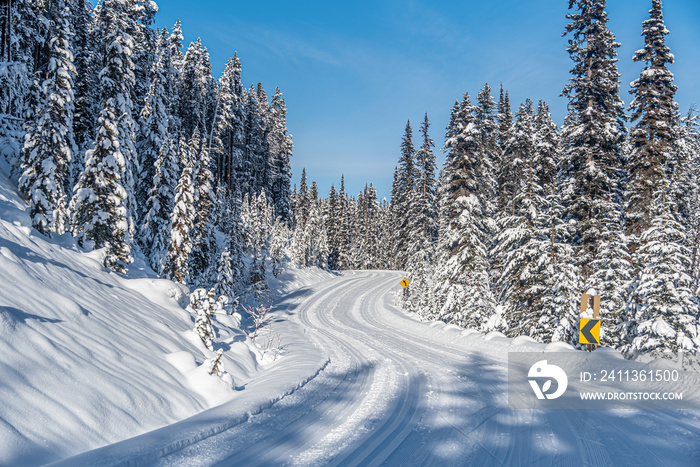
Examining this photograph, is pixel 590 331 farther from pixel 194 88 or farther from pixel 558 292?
pixel 194 88

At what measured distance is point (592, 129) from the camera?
721 inches

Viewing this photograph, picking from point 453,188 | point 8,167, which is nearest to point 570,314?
point 453,188

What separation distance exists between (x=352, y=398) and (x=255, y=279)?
2589cm

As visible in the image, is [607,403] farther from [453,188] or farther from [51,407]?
[453,188]

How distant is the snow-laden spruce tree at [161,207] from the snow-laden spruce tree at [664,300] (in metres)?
23.3

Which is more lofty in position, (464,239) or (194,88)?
(194,88)

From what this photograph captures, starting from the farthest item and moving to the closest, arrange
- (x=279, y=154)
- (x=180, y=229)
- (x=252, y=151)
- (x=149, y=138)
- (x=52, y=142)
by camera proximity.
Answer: (x=279, y=154), (x=252, y=151), (x=149, y=138), (x=180, y=229), (x=52, y=142)

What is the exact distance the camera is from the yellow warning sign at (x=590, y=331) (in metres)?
9.93

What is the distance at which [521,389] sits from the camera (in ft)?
25.6

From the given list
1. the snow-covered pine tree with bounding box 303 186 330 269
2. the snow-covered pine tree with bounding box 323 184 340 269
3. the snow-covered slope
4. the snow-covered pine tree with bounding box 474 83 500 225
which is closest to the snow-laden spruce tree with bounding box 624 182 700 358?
the snow-covered slope

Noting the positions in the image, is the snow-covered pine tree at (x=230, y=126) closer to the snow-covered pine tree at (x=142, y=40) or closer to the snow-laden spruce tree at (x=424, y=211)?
the snow-covered pine tree at (x=142, y=40)

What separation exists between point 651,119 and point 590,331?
1593 centimetres

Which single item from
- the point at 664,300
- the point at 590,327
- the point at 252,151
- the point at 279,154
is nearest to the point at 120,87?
the point at 590,327

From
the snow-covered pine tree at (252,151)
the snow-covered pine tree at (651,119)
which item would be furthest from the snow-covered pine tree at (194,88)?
the snow-covered pine tree at (651,119)
